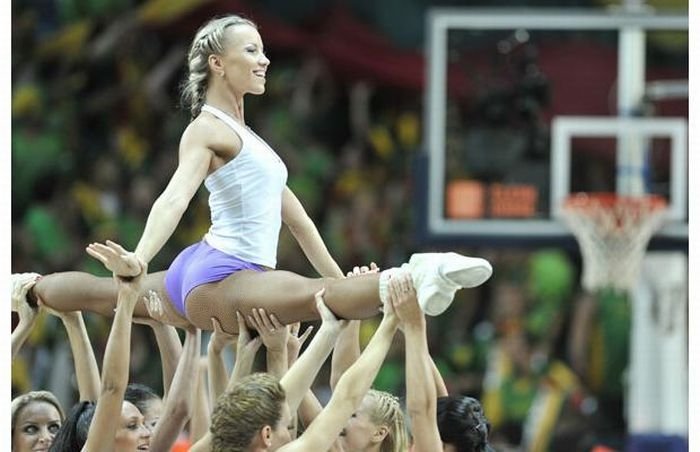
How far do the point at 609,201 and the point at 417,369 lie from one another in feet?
21.0

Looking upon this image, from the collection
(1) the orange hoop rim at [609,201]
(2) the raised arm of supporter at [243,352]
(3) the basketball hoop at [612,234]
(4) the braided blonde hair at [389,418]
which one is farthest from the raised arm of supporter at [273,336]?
(1) the orange hoop rim at [609,201]

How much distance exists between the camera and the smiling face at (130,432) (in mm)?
5539

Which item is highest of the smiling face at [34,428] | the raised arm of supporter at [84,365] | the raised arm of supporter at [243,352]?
the raised arm of supporter at [243,352]

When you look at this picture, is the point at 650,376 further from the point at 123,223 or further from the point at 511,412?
the point at 123,223

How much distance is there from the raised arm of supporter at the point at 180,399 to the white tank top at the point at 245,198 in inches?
19.1

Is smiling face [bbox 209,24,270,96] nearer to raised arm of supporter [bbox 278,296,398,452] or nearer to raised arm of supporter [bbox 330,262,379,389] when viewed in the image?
raised arm of supporter [bbox 330,262,379,389]

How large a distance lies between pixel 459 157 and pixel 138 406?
5862mm

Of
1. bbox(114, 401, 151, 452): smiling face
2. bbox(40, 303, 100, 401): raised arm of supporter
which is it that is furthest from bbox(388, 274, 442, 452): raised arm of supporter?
bbox(40, 303, 100, 401): raised arm of supporter

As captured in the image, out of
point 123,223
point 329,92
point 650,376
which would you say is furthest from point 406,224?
point 650,376

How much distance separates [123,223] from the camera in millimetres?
13383

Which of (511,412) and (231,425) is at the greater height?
(231,425)

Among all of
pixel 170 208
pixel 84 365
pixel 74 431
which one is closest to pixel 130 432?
pixel 74 431

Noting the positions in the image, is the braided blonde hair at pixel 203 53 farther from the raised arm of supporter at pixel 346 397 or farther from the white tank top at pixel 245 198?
the raised arm of supporter at pixel 346 397

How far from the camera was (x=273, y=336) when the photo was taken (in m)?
5.52
